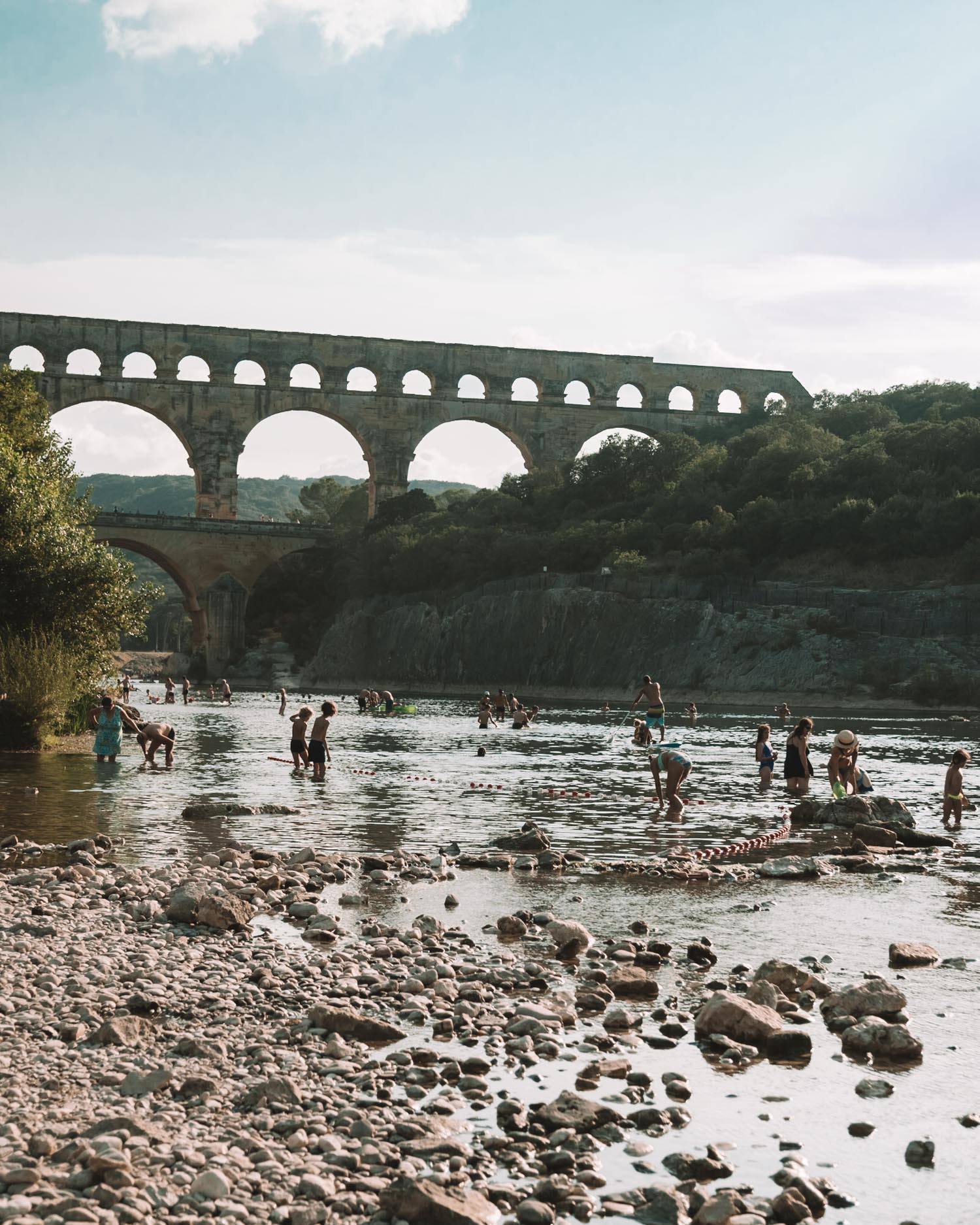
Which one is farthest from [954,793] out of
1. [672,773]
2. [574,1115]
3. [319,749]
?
[574,1115]

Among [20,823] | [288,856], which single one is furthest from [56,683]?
[288,856]

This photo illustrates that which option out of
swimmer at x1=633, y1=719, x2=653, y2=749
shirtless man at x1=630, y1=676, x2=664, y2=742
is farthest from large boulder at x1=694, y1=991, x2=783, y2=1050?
swimmer at x1=633, y1=719, x2=653, y2=749

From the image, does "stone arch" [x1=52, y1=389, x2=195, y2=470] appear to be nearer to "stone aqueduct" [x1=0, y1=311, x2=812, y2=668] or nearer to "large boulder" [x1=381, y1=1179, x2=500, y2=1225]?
"stone aqueduct" [x1=0, y1=311, x2=812, y2=668]

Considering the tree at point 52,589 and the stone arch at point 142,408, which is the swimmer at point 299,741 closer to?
the tree at point 52,589

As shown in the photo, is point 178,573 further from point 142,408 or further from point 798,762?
point 798,762

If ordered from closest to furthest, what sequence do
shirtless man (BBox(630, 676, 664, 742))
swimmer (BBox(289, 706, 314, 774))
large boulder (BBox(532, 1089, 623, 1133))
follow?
large boulder (BBox(532, 1089, 623, 1133)) < swimmer (BBox(289, 706, 314, 774)) < shirtless man (BBox(630, 676, 664, 742))

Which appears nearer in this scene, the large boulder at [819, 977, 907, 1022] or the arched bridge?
the large boulder at [819, 977, 907, 1022]

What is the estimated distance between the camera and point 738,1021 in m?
8.18

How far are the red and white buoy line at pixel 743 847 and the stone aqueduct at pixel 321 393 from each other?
261 feet

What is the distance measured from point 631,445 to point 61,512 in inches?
2664

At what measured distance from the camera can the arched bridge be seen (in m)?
93.0

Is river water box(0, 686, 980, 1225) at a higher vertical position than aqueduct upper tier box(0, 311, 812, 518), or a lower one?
lower

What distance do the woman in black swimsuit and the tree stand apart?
639 inches

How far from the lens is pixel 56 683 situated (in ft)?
97.9
